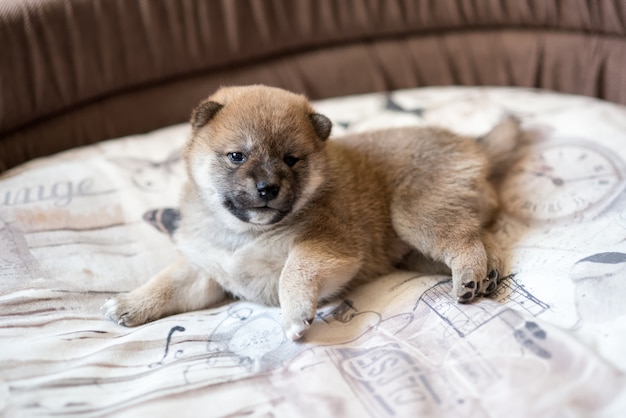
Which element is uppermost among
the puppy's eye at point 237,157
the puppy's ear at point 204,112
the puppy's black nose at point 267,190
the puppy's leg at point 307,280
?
the puppy's ear at point 204,112

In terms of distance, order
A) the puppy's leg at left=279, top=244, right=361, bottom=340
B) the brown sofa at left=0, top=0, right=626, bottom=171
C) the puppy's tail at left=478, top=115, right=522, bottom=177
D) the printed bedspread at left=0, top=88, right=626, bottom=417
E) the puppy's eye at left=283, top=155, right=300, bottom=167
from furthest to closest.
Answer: the brown sofa at left=0, top=0, right=626, bottom=171 < the puppy's tail at left=478, top=115, right=522, bottom=177 < the puppy's eye at left=283, top=155, right=300, bottom=167 < the puppy's leg at left=279, top=244, right=361, bottom=340 < the printed bedspread at left=0, top=88, right=626, bottom=417

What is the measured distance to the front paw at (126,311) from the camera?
82.2 inches

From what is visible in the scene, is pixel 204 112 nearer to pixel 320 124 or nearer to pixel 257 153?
pixel 257 153

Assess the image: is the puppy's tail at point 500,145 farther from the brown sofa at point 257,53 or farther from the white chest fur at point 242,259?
the white chest fur at point 242,259

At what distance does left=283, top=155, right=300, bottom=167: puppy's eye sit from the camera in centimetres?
204

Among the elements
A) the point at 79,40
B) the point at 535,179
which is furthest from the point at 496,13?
the point at 79,40

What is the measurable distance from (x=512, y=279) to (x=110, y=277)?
1447 millimetres

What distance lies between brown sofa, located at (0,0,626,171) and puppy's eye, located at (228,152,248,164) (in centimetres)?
126

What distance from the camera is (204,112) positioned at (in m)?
2.08

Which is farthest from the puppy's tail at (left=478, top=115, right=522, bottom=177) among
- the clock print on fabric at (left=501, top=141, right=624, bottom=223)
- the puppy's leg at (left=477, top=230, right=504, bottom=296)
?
the puppy's leg at (left=477, top=230, right=504, bottom=296)

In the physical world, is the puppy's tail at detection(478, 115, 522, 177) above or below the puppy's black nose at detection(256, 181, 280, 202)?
below

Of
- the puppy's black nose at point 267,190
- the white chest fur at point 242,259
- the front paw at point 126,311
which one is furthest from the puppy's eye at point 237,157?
the front paw at point 126,311

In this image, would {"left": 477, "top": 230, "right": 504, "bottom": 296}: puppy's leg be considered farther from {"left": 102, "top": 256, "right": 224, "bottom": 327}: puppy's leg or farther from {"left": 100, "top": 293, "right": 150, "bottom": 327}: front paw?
{"left": 100, "top": 293, "right": 150, "bottom": 327}: front paw

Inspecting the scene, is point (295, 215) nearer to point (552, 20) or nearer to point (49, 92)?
point (49, 92)
